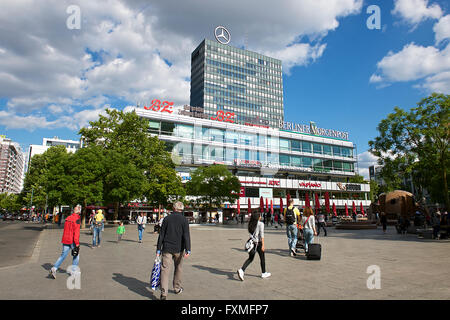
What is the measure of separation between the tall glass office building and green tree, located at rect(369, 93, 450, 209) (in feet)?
263

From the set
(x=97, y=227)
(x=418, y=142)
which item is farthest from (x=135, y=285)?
(x=418, y=142)

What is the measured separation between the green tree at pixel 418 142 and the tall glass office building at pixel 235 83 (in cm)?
8015

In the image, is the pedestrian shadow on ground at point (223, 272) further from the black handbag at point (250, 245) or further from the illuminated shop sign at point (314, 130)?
the illuminated shop sign at point (314, 130)

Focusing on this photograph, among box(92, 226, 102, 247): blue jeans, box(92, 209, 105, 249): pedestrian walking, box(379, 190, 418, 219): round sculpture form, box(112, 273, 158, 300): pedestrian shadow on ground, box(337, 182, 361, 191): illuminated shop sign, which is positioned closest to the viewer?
box(112, 273, 158, 300): pedestrian shadow on ground

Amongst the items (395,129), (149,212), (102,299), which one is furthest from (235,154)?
(102,299)

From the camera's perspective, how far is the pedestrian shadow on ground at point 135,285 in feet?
18.8

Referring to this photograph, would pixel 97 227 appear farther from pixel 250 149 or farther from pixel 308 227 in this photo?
pixel 250 149

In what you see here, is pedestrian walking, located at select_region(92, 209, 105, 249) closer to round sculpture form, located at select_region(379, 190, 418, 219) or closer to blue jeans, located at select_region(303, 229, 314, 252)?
blue jeans, located at select_region(303, 229, 314, 252)

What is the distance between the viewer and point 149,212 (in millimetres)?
52469

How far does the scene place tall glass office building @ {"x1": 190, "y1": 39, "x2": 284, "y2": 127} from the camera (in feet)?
339

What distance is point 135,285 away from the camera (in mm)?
6422

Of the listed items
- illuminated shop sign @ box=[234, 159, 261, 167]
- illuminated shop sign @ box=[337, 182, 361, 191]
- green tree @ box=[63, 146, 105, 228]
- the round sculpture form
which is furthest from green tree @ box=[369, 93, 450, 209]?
illuminated shop sign @ box=[337, 182, 361, 191]

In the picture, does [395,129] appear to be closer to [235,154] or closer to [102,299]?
[102,299]

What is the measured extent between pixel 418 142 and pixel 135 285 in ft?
70.1
